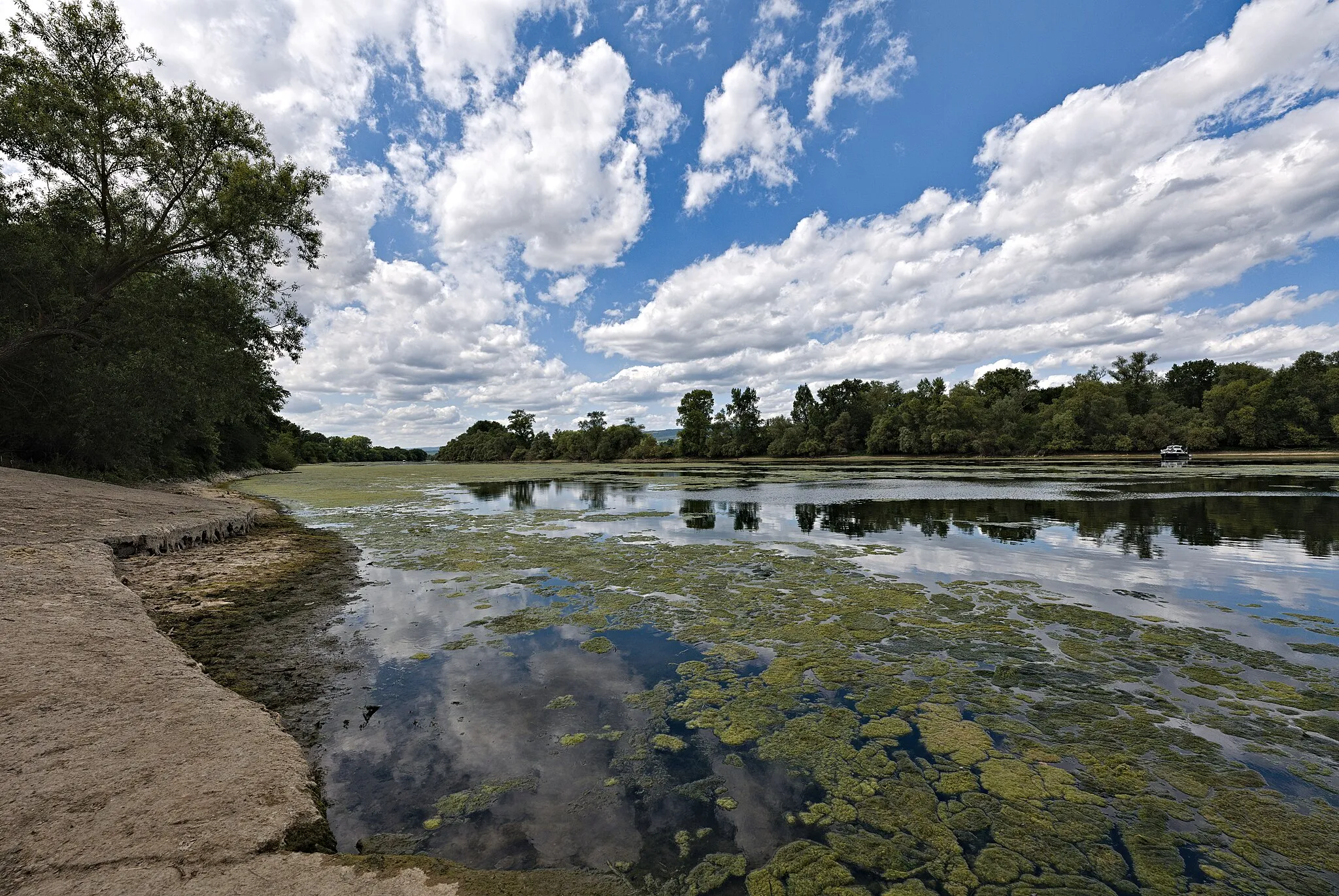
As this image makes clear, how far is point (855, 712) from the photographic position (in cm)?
588

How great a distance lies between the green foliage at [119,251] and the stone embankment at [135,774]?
15592 mm

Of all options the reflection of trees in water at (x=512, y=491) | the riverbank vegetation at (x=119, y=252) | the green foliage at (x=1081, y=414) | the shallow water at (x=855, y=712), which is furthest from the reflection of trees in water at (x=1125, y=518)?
the green foliage at (x=1081, y=414)

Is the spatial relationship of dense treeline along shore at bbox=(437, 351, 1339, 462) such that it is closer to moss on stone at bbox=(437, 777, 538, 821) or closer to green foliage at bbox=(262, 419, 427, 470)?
green foliage at bbox=(262, 419, 427, 470)

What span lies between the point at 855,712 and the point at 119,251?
2662 cm

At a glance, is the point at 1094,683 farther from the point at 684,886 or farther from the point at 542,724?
the point at 542,724

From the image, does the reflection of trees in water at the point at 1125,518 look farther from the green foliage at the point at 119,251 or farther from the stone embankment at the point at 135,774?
the green foliage at the point at 119,251

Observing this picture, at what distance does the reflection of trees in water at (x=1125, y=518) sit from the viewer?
15.6 m

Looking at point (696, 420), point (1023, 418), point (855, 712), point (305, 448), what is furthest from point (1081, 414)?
point (305, 448)

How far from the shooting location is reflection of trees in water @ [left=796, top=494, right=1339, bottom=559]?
15633mm

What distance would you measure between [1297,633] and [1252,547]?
8.63 meters

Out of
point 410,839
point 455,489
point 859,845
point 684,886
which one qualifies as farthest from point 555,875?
point 455,489

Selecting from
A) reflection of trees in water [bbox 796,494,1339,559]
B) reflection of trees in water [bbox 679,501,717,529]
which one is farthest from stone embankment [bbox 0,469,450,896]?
reflection of trees in water [bbox 796,494,1339,559]

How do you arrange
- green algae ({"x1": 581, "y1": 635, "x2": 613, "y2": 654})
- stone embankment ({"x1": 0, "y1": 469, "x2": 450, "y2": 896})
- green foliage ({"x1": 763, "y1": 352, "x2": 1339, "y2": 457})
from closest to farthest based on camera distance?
stone embankment ({"x1": 0, "y1": 469, "x2": 450, "y2": 896})
green algae ({"x1": 581, "y1": 635, "x2": 613, "y2": 654})
green foliage ({"x1": 763, "y1": 352, "x2": 1339, "y2": 457})

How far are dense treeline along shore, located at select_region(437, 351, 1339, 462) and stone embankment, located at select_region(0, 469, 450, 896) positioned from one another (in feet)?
313
